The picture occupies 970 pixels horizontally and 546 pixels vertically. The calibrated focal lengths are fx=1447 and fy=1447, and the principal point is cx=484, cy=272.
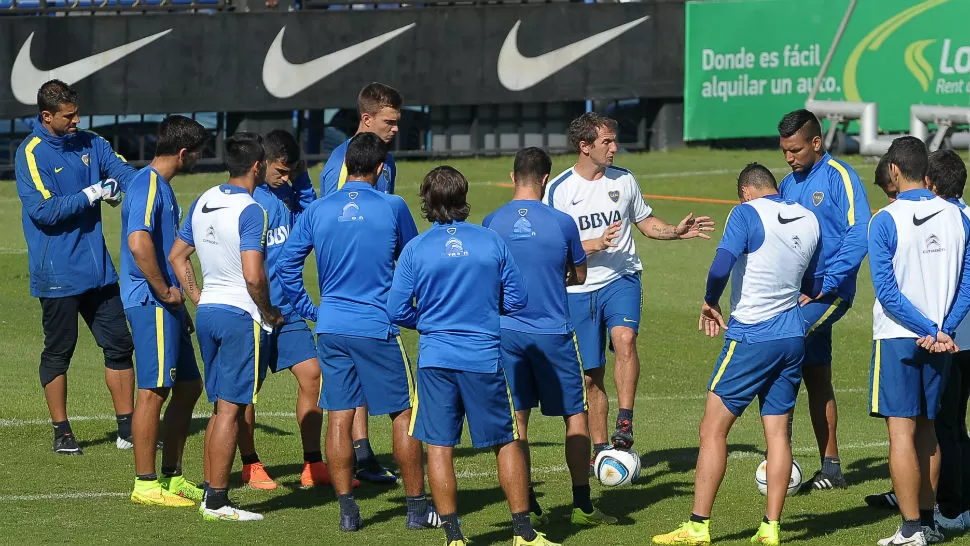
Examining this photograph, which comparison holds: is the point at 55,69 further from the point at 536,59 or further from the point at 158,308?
the point at 158,308

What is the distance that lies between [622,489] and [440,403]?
222 centimetres

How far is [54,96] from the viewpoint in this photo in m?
9.42

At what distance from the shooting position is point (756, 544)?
7.62 meters

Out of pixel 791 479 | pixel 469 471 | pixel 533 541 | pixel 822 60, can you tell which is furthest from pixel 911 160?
pixel 822 60

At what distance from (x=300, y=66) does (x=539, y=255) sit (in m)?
17.5

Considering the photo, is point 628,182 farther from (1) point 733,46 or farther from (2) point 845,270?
(1) point 733,46

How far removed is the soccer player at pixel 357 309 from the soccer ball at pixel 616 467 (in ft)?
4.56

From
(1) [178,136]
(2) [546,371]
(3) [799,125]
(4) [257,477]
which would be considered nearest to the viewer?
(2) [546,371]

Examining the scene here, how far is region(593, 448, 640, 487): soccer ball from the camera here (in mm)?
8898

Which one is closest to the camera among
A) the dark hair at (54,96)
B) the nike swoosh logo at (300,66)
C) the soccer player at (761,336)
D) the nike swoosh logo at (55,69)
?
the soccer player at (761,336)

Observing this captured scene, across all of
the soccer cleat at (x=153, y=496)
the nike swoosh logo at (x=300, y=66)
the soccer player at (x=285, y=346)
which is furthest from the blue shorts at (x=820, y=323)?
the nike swoosh logo at (x=300, y=66)

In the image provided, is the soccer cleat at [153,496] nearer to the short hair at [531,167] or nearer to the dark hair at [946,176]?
the short hair at [531,167]

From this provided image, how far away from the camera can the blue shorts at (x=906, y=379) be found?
24.9 ft

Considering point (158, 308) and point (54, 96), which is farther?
point (54, 96)
